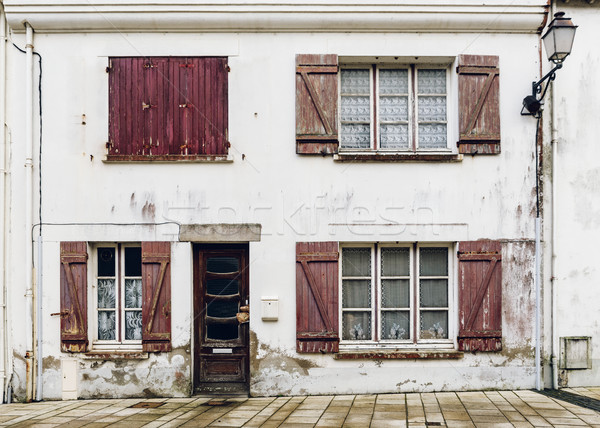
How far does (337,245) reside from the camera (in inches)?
308

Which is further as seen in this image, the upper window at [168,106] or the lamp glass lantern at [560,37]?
the upper window at [168,106]

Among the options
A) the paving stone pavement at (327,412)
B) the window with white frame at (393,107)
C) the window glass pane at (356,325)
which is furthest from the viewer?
the window with white frame at (393,107)

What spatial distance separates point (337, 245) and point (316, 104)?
2.08 metres

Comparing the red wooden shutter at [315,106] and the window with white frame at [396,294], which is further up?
the red wooden shutter at [315,106]

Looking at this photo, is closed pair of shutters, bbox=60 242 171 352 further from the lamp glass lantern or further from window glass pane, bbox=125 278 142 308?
the lamp glass lantern

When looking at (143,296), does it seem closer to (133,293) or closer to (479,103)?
(133,293)

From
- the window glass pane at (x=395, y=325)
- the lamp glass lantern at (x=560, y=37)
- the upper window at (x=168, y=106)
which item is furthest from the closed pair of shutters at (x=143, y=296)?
the lamp glass lantern at (x=560, y=37)

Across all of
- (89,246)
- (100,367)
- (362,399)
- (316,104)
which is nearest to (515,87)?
(316,104)

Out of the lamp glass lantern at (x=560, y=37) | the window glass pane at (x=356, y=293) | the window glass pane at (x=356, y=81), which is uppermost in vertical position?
the lamp glass lantern at (x=560, y=37)

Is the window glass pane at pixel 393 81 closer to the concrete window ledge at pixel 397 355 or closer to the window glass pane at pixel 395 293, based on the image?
the window glass pane at pixel 395 293

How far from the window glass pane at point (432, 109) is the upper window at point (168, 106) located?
2963 millimetres

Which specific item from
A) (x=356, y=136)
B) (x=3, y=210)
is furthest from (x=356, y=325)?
(x=3, y=210)

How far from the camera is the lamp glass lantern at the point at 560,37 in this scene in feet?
23.8

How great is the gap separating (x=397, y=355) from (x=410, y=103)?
3.74 m
